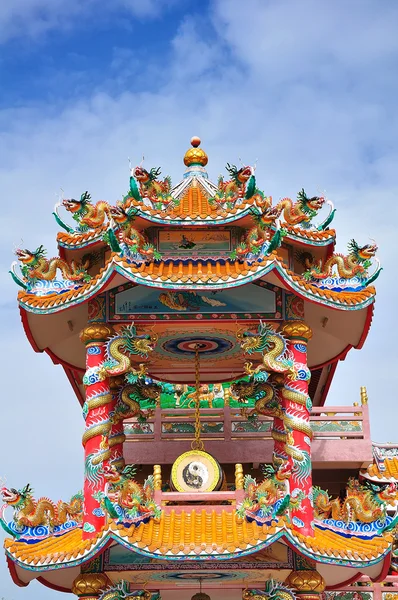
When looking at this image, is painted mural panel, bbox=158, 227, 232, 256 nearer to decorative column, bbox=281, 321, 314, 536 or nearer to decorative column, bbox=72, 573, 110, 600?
decorative column, bbox=281, 321, 314, 536

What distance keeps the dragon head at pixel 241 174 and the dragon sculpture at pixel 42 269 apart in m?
3.01

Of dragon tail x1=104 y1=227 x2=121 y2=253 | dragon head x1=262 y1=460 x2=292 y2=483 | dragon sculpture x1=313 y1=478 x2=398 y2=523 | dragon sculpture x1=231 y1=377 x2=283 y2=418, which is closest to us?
dragon head x1=262 y1=460 x2=292 y2=483

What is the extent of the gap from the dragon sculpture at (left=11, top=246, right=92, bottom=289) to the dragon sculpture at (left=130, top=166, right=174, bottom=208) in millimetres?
1695

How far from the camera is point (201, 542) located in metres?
15.6

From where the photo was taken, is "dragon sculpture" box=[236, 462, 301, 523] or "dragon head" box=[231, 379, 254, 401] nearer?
"dragon sculpture" box=[236, 462, 301, 523]

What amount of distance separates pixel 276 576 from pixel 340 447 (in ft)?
20.9

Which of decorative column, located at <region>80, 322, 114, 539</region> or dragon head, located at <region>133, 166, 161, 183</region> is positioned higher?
dragon head, located at <region>133, 166, 161, 183</region>

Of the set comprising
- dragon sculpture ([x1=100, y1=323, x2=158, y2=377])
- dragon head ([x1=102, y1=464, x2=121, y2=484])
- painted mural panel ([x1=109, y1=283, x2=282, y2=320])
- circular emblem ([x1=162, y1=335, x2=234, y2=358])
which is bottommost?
dragon head ([x1=102, y1=464, x2=121, y2=484])

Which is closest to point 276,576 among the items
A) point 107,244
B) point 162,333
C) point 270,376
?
point 270,376

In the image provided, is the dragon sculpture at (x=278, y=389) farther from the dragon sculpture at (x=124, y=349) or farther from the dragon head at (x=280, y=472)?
the dragon sculpture at (x=124, y=349)

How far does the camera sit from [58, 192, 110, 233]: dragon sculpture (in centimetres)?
1850

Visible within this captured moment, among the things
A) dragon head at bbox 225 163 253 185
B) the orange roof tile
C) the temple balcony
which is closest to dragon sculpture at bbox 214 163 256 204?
dragon head at bbox 225 163 253 185

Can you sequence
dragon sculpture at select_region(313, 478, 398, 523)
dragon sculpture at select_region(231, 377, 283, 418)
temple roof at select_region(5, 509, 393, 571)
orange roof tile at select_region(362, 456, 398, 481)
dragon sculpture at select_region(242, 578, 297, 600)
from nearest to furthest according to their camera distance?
A: temple roof at select_region(5, 509, 393, 571)
dragon sculpture at select_region(242, 578, 297, 600)
dragon sculpture at select_region(313, 478, 398, 523)
dragon sculpture at select_region(231, 377, 283, 418)
orange roof tile at select_region(362, 456, 398, 481)

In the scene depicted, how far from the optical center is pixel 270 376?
17984 millimetres
